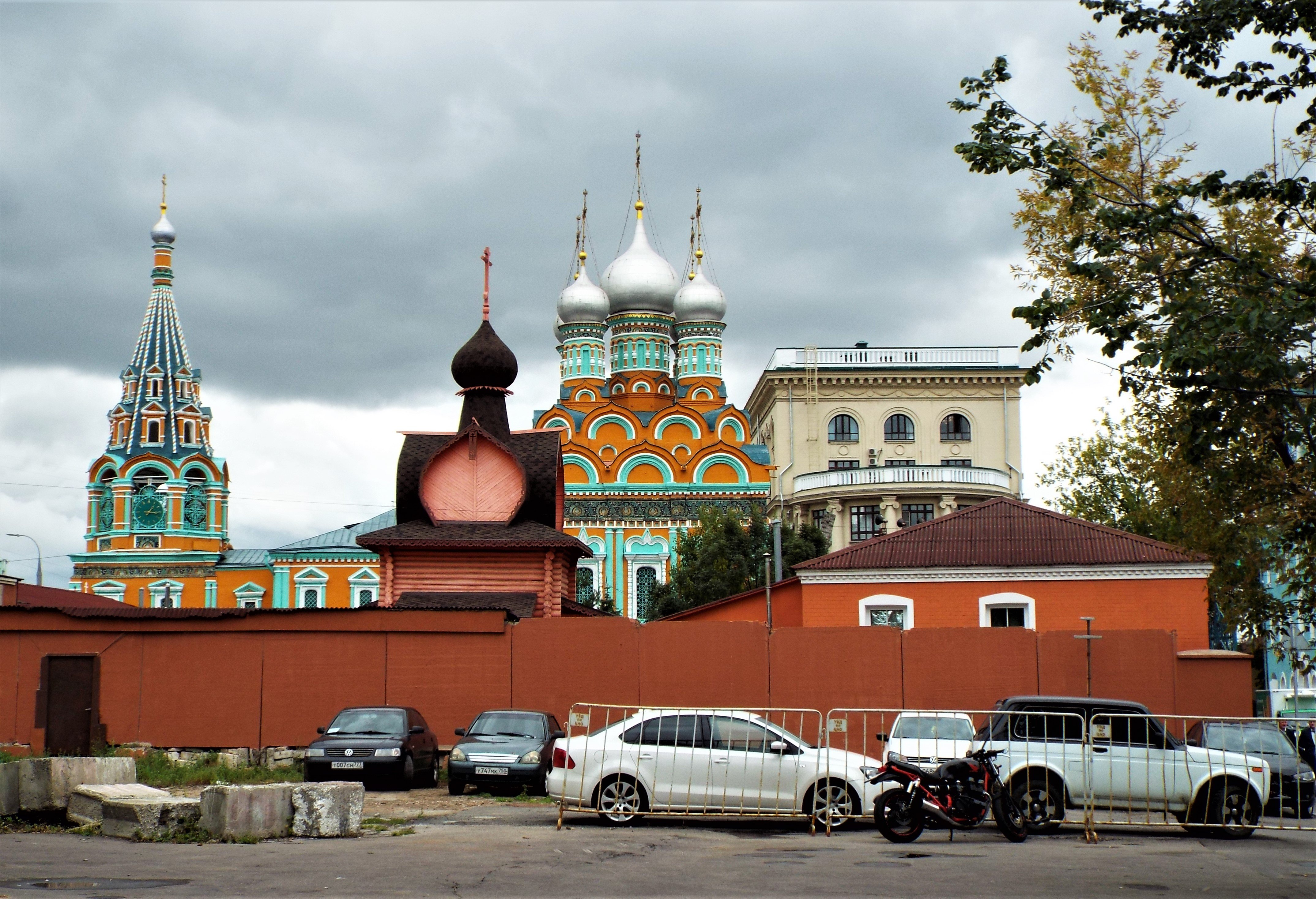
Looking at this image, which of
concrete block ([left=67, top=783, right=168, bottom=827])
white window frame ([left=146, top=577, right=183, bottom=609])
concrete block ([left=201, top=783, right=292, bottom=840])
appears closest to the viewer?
concrete block ([left=201, top=783, right=292, bottom=840])

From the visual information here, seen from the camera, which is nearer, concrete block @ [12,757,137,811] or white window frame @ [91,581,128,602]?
concrete block @ [12,757,137,811]

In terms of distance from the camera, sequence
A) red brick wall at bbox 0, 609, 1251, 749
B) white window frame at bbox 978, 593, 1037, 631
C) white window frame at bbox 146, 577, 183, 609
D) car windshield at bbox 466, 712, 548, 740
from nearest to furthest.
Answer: car windshield at bbox 466, 712, 548, 740 < red brick wall at bbox 0, 609, 1251, 749 < white window frame at bbox 978, 593, 1037, 631 < white window frame at bbox 146, 577, 183, 609

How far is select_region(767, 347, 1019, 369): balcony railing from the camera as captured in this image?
2628 inches

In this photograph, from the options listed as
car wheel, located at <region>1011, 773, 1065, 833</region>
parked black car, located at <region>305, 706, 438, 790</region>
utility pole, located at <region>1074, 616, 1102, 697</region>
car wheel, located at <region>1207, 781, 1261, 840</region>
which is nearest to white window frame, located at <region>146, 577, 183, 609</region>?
parked black car, located at <region>305, 706, 438, 790</region>

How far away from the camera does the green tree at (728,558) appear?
4634 centimetres

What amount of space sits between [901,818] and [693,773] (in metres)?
2.23

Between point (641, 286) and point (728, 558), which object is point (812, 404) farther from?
point (728, 558)

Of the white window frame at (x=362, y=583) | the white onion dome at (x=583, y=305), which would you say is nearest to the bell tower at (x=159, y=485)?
the white window frame at (x=362, y=583)

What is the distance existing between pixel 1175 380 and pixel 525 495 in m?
16.6

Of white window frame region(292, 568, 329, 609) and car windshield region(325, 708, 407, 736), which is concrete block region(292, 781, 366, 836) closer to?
car windshield region(325, 708, 407, 736)

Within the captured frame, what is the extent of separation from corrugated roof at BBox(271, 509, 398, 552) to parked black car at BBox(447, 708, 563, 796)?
51394 mm

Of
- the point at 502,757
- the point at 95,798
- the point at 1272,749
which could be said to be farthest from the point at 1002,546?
the point at 95,798

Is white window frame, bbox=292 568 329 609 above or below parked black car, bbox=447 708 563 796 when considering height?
above

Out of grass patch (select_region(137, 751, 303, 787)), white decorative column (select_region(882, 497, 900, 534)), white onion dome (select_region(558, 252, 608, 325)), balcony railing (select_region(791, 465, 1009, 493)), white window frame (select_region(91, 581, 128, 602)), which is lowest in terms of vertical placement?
grass patch (select_region(137, 751, 303, 787))
